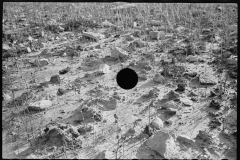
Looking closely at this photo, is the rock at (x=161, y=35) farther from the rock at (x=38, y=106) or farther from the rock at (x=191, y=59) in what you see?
the rock at (x=38, y=106)

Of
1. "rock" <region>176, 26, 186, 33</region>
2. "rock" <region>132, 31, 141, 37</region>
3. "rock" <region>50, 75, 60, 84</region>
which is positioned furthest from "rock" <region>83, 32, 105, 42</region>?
"rock" <region>176, 26, 186, 33</region>

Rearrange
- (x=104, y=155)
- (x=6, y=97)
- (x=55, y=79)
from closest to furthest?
(x=104, y=155) < (x=6, y=97) < (x=55, y=79)

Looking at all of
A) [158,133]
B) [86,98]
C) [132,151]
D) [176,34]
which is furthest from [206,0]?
[176,34]

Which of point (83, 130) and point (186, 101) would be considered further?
point (186, 101)

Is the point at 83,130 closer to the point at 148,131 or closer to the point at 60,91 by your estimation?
the point at 148,131

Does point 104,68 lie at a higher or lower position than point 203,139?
higher

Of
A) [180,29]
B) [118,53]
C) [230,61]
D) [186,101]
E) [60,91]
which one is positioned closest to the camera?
[186,101]

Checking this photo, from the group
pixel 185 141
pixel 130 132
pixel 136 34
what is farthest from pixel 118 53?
pixel 185 141

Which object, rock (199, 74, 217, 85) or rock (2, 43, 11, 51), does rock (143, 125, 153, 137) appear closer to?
rock (199, 74, 217, 85)

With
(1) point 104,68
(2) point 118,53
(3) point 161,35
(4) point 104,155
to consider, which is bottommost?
(4) point 104,155
